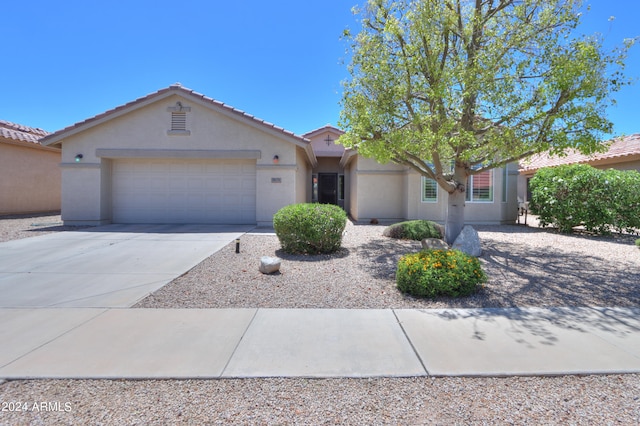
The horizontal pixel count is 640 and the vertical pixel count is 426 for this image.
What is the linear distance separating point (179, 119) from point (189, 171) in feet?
6.55

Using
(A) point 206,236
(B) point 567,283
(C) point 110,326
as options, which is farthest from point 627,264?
(A) point 206,236

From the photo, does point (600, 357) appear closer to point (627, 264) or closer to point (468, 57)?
point (627, 264)

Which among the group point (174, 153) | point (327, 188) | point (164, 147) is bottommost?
point (327, 188)

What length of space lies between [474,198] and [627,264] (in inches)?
265

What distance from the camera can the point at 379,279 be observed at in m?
5.91

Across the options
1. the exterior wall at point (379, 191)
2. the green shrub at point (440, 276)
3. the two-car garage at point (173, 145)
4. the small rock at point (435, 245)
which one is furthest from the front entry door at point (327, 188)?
the green shrub at point (440, 276)

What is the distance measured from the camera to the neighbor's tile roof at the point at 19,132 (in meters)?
15.2

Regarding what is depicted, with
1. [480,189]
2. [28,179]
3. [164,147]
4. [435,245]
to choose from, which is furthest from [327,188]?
[28,179]

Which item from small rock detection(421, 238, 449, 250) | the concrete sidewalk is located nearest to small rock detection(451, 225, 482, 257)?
small rock detection(421, 238, 449, 250)

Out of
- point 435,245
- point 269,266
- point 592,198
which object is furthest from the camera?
point 592,198

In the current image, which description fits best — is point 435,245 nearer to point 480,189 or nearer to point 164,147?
point 480,189

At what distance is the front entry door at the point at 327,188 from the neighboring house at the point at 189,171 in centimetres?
705

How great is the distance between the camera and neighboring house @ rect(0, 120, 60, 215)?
50.4 feet

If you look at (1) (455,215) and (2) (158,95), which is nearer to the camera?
(1) (455,215)
